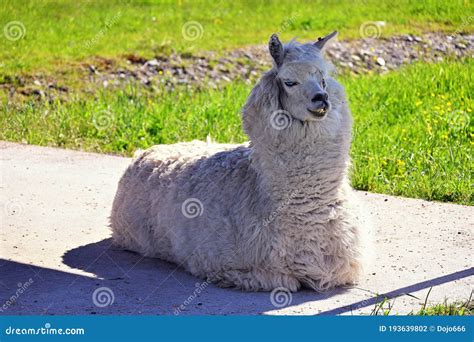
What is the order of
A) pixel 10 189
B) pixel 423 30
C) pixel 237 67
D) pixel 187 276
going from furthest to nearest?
pixel 423 30 → pixel 237 67 → pixel 10 189 → pixel 187 276

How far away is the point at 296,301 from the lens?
5.69 metres

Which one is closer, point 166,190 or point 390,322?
point 390,322

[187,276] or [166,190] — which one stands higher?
[166,190]

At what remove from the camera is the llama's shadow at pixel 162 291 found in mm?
5555

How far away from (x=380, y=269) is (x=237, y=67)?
7183 millimetres

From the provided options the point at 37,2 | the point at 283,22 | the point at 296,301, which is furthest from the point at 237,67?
the point at 296,301

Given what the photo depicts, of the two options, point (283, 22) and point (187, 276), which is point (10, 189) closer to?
point (187, 276)

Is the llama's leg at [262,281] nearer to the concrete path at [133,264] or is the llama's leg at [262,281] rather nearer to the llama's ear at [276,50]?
the concrete path at [133,264]

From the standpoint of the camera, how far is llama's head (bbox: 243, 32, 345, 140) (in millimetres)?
5582
